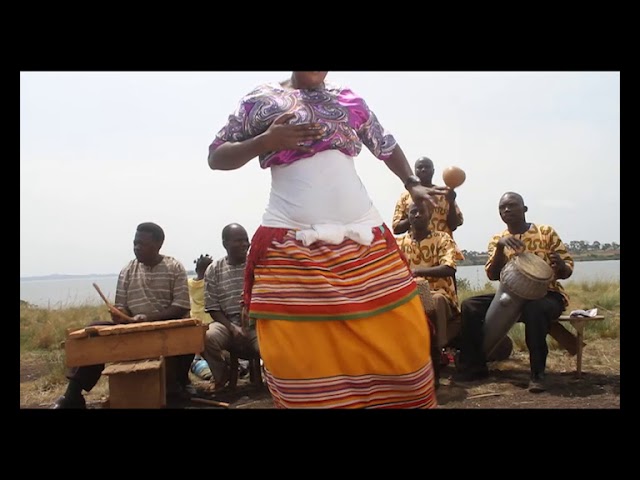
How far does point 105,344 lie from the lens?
173 inches

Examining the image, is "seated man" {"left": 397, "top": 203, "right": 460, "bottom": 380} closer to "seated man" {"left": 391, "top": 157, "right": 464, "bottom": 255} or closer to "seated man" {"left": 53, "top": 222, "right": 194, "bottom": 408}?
"seated man" {"left": 391, "top": 157, "right": 464, "bottom": 255}

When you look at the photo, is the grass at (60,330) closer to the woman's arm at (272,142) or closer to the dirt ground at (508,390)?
the dirt ground at (508,390)

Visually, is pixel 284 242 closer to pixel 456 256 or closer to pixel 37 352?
pixel 456 256

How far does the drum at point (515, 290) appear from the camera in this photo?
16.8 ft

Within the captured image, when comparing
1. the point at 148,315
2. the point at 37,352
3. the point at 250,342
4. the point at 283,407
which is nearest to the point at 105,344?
the point at 148,315

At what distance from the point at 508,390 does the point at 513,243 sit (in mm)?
1279

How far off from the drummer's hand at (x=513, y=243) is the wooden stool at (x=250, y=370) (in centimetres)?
248

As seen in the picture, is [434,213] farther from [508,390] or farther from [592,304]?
[592,304]

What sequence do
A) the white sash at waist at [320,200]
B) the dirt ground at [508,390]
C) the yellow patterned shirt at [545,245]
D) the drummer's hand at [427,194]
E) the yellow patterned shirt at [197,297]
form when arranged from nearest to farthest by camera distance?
the white sash at waist at [320,200] → the drummer's hand at [427,194] → the dirt ground at [508,390] → the yellow patterned shirt at [545,245] → the yellow patterned shirt at [197,297]

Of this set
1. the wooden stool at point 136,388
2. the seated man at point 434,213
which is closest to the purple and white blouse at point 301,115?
the wooden stool at point 136,388

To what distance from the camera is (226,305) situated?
5836 millimetres

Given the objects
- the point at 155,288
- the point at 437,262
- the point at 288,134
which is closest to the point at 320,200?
the point at 288,134

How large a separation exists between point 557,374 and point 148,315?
386cm

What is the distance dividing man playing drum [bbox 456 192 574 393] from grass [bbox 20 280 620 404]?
1.62 meters
